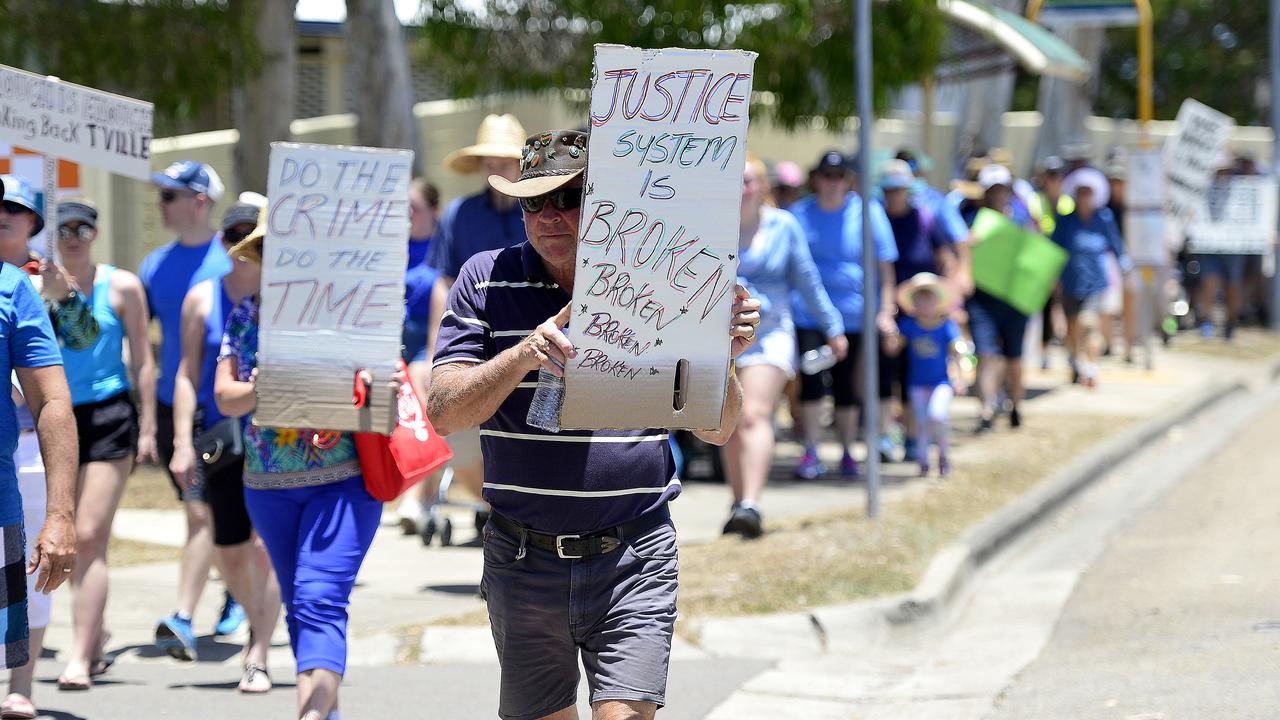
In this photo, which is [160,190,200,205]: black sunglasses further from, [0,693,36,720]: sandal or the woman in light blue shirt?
the woman in light blue shirt

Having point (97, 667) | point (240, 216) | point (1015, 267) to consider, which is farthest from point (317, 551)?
point (1015, 267)

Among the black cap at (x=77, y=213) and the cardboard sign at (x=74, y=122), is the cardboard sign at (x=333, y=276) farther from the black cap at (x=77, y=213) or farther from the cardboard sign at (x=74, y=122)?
the black cap at (x=77, y=213)

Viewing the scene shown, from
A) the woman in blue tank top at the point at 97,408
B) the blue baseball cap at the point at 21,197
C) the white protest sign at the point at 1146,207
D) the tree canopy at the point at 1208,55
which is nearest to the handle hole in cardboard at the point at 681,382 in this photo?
the blue baseball cap at the point at 21,197

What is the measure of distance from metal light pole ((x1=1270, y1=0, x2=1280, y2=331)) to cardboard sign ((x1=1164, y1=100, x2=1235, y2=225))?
4280 millimetres

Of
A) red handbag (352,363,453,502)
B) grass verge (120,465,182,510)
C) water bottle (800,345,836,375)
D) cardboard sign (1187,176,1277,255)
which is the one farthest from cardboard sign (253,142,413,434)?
cardboard sign (1187,176,1277,255)

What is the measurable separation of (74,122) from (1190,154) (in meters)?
13.3

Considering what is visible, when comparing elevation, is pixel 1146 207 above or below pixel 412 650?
above

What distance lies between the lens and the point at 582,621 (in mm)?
4125

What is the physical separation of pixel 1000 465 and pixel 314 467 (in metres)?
6.79

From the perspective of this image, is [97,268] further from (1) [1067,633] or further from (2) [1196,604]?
(2) [1196,604]

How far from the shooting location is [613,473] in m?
4.13

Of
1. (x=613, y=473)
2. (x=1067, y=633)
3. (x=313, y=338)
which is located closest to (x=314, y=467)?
(x=313, y=338)

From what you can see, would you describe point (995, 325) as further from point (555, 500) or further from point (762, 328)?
point (555, 500)

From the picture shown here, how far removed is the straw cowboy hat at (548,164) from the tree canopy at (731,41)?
7.82m
